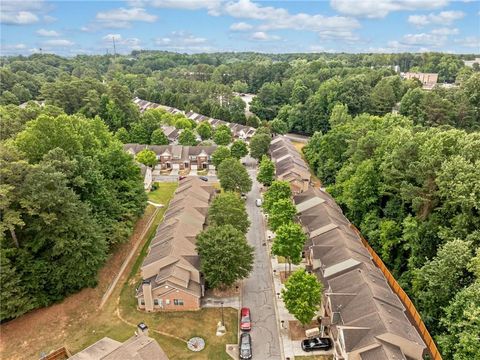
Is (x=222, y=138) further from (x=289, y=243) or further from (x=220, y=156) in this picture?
(x=289, y=243)

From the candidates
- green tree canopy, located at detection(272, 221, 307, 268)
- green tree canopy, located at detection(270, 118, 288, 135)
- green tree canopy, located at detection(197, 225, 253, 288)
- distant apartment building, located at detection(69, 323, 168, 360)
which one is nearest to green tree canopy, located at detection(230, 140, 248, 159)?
green tree canopy, located at detection(270, 118, 288, 135)

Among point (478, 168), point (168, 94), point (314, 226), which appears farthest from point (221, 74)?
point (478, 168)

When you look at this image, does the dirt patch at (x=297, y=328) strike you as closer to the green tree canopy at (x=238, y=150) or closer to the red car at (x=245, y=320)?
the red car at (x=245, y=320)

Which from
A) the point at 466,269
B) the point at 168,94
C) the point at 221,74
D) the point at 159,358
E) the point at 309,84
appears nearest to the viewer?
the point at 159,358

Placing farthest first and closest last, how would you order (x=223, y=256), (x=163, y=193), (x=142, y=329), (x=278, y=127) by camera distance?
(x=278, y=127) → (x=163, y=193) → (x=223, y=256) → (x=142, y=329)

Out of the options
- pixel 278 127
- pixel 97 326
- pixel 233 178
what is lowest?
pixel 97 326

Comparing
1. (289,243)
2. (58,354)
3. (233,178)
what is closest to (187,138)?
(233,178)

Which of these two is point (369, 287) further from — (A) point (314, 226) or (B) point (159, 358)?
(B) point (159, 358)
